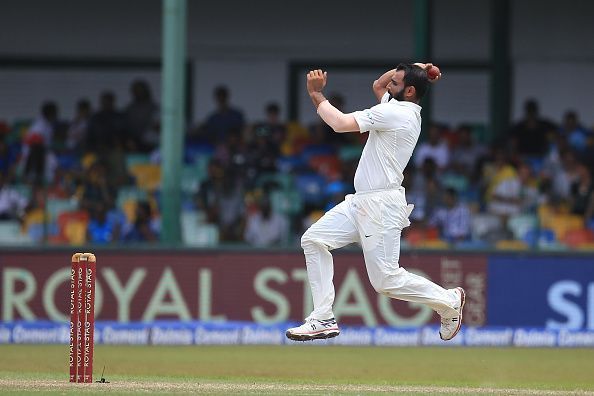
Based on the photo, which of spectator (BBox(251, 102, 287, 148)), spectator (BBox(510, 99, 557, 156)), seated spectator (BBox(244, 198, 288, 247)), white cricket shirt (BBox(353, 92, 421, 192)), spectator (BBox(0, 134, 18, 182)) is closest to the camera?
white cricket shirt (BBox(353, 92, 421, 192))

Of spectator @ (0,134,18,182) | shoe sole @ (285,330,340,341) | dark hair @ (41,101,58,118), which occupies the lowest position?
shoe sole @ (285,330,340,341)

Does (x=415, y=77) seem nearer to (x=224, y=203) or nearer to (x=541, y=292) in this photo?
(x=541, y=292)

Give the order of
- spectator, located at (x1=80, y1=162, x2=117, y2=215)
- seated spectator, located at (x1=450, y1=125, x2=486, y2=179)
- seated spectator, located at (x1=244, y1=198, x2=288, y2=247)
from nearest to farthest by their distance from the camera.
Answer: seated spectator, located at (x1=244, y1=198, x2=288, y2=247)
spectator, located at (x1=80, y1=162, x2=117, y2=215)
seated spectator, located at (x1=450, y1=125, x2=486, y2=179)

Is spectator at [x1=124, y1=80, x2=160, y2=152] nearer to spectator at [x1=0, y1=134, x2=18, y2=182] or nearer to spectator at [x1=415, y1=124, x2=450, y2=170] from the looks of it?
spectator at [x1=0, y1=134, x2=18, y2=182]

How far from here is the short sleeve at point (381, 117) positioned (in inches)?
371

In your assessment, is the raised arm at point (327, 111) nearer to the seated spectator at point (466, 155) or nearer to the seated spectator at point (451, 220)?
the seated spectator at point (451, 220)

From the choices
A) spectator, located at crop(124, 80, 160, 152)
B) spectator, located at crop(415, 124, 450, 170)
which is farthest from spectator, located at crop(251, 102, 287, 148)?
spectator, located at crop(415, 124, 450, 170)

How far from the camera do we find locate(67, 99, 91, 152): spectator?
60.1 feet

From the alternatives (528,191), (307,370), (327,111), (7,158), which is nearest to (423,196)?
(528,191)

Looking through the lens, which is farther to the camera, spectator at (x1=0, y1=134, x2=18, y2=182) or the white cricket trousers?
spectator at (x1=0, y1=134, x2=18, y2=182)

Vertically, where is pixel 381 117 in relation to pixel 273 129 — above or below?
below

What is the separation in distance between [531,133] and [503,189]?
2.80 metres

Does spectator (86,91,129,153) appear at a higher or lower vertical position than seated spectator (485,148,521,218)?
higher

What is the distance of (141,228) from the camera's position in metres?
15.7
